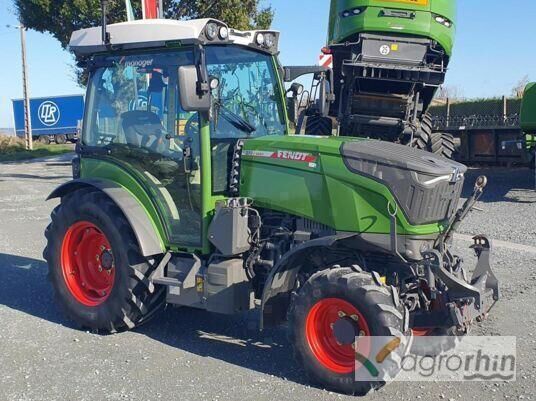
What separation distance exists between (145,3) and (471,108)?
41.2 ft

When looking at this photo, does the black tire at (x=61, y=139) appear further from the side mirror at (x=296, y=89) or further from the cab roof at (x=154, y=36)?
the side mirror at (x=296, y=89)

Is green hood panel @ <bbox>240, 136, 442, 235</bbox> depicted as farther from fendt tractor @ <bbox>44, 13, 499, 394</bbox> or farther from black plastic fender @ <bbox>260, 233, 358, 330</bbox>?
black plastic fender @ <bbox>260, 233, 358, 330</bbox>

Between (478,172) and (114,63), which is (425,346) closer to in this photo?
(114,63)

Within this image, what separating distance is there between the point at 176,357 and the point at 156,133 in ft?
6.05

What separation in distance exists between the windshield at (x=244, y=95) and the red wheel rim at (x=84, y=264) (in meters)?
1.61

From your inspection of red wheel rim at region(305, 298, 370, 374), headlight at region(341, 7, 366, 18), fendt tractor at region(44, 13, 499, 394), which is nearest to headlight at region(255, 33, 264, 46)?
fendt tractor at region(44, 13, 499, 394)

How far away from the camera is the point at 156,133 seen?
5.21 meters

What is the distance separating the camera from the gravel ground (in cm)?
432

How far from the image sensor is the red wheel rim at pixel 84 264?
5663mm

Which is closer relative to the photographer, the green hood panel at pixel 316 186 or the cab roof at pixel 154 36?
the green hood panel at pixel 316 186

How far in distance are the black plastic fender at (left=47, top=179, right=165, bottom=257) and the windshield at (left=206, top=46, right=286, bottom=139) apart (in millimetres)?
930

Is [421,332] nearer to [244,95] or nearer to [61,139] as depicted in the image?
[244,95]

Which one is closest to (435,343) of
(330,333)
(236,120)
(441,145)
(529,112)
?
(330,333)

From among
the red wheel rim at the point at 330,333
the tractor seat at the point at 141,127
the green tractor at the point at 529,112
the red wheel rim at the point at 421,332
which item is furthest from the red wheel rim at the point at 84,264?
the green tractor at the point at 529,112
